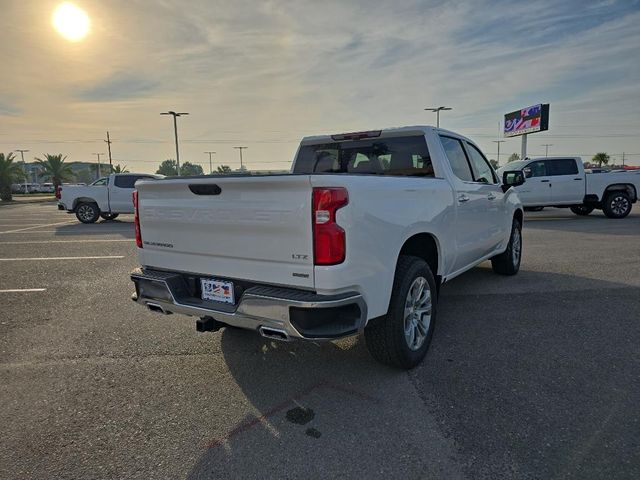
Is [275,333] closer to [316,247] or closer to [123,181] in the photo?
[316,247]

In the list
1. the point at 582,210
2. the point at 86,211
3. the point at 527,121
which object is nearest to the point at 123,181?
the point at 86,211

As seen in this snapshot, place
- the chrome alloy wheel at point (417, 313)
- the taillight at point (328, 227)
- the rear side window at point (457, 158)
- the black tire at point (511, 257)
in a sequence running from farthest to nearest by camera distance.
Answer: the black tire at point (511, 257), the rear side window at point (457, 158), the chrome alloy wheel at point (417, 313), the taillight at point (328, 227)

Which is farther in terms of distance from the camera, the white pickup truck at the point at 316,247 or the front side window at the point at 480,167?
the front side window at the point at 480,167

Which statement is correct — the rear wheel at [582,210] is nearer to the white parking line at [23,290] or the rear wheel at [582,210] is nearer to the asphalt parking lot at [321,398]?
the asphalt parking lot at [321,398]

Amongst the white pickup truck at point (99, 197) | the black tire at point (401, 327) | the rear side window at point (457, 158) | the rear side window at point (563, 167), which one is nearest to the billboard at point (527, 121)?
the rear side window at point (563, 167)

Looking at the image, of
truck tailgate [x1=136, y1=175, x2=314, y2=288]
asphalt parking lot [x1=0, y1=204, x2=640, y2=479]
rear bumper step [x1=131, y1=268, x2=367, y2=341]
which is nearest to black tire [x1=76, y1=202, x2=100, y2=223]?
asphalt parking lot [x1=0, y1=204, x2=640, y2=479]

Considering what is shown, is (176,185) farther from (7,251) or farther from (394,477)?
(7,251)

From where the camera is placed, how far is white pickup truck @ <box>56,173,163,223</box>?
50.5 ft

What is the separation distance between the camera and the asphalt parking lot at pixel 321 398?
7.44ft

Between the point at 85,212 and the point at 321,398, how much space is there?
1551 cm

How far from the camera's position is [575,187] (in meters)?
13.9

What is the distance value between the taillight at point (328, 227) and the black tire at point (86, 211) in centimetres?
1552

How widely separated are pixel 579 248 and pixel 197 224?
27.0ft

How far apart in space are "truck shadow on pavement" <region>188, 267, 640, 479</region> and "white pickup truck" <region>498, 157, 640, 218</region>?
10747 mm
